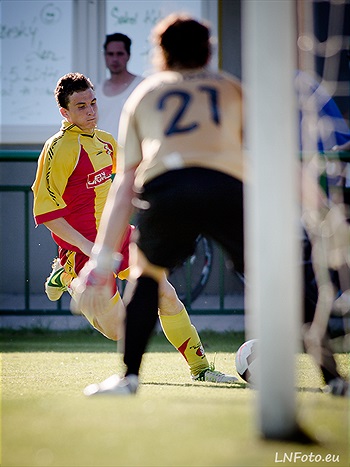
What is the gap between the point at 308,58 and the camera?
686 cm

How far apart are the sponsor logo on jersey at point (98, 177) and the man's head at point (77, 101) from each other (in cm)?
26

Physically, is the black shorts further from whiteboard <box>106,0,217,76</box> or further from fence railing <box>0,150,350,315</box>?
whiteboard <box>106,0,217,76</box>

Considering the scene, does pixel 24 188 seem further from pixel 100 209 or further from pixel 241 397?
pixel 241 397

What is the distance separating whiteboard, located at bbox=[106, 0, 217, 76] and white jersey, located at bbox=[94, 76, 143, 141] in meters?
1.09

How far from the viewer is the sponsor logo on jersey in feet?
20.3

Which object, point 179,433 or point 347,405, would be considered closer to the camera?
point 179,433

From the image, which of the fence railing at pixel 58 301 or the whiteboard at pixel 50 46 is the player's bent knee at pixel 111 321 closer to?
the fence railing at pixel 58 301

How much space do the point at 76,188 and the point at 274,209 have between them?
3.33 meters

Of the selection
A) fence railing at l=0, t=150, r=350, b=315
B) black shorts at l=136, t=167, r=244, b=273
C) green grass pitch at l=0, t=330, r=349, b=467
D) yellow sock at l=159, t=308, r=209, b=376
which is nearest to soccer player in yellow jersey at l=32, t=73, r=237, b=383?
yellow sock at l=159, t=308, r=209, b=376

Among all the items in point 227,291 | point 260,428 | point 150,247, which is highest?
point 150,247

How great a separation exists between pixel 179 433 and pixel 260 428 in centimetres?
29

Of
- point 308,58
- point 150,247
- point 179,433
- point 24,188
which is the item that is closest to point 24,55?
point 24,188

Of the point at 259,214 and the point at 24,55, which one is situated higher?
the point at 24,55

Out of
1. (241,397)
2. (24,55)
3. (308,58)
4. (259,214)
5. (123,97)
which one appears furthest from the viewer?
(24,55)
